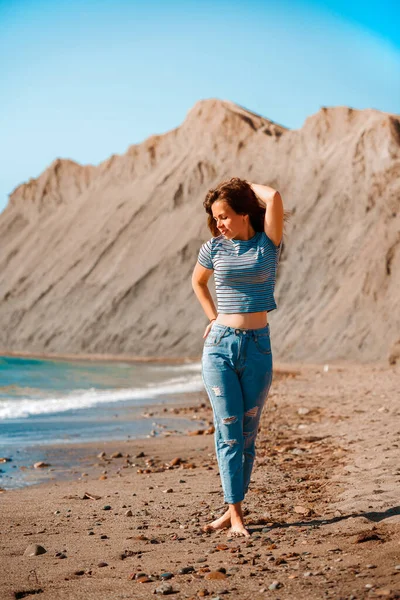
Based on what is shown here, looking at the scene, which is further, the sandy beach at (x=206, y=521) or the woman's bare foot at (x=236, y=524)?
the woman's bare foot at (x=236, y=524)

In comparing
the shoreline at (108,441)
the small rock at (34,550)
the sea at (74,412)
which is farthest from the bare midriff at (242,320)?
the sea at (74,412)

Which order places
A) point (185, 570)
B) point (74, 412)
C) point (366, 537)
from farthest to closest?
point (74, 412) < point (366, 537) < point (185, 570)

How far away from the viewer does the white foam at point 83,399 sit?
14.3 m

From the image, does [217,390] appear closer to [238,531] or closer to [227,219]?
[238,531]

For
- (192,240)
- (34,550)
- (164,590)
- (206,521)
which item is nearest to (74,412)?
(206,521)

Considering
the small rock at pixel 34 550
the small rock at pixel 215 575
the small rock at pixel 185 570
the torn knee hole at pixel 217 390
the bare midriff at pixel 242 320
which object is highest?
the bare midriff at pixel 242 320

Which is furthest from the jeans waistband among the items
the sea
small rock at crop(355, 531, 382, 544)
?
the sea

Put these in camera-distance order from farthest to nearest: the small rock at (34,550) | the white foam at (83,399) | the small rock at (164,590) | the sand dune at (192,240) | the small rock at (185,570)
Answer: the sand dune at (192,240) → the white foam at (83,399) → the small rock at (34,550) → the small rock at (185,570) → the small rock at (164,590)

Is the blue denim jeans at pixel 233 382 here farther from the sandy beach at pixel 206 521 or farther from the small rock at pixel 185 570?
the small rock at pixel 185 570

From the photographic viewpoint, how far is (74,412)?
14055 mm

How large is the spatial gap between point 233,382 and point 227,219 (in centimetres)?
94

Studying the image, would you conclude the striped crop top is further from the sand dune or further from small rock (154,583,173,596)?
the sand dune

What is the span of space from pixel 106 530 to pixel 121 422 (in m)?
7.33

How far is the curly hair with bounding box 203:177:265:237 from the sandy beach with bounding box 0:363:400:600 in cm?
179
